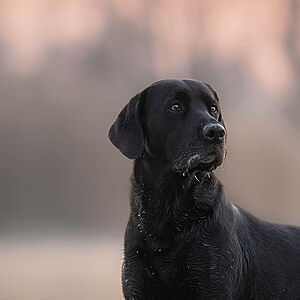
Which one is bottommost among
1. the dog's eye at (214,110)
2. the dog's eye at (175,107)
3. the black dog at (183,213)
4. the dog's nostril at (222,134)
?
the black dog at (183,213)

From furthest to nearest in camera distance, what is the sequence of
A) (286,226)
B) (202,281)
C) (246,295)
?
(286,226) < (246,295) < (202,281)

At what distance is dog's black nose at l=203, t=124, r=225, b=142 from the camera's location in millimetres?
2453

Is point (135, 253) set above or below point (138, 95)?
below

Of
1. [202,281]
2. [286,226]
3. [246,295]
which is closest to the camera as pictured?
[202,281]

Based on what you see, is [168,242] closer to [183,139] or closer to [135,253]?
[135,253]

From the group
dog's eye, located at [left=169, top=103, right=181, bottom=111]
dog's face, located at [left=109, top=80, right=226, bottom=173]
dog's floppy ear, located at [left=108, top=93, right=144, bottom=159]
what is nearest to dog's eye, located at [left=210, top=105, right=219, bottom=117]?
dog's face, located at [left=109, top=80, right=226, bottom=173]

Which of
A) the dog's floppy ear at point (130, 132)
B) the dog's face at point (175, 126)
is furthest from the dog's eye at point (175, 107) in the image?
the dog's floppy ear at point (130, 132)

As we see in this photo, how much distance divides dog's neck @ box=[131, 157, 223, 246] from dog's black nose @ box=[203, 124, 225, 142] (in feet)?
0.55

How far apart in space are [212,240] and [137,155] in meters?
0.33

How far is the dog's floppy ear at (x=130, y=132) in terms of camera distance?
256 cm

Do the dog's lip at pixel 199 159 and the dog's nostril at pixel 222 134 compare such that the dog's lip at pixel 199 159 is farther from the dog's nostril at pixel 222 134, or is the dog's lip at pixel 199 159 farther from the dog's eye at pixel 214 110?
the dog's eye at pixel 214 110

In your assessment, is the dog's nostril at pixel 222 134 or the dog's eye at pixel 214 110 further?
the dog's eye at pixel 214 110

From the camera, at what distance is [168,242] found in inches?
100

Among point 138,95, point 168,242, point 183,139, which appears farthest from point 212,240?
point 138,95
